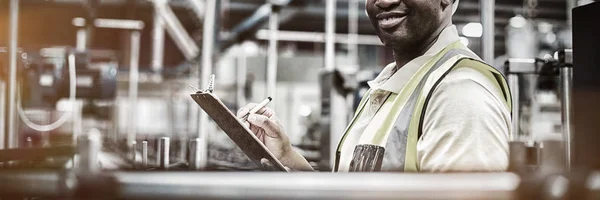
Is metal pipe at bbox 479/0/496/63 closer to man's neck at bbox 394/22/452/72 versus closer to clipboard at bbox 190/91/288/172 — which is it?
man's neck at bbox 394/22/452/72

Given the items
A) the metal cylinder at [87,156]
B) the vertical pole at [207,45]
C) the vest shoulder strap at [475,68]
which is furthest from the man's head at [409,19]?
the vertical pole at [207,45]

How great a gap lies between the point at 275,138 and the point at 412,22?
474 mm

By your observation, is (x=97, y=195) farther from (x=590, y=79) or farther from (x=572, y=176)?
(x=590, y=79)

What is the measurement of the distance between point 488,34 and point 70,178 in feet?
6.52

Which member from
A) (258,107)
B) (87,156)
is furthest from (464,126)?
(87,156)

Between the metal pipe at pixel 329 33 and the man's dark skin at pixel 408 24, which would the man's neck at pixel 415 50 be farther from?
the metal pipe at pixel 329 33

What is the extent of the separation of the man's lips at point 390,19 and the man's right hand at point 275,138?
0.37m

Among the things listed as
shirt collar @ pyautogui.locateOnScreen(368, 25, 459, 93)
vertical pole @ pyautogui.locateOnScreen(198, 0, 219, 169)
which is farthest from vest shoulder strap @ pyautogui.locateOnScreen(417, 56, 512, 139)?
vertical pole @ pyautogui.locateOnScreen(198, 0, 219, 169)

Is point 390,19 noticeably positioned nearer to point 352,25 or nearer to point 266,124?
point 266,124

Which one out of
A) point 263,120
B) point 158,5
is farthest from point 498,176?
point 158,5

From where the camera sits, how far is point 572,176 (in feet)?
1.60

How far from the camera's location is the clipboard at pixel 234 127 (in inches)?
49.9

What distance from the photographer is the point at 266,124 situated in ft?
5.35

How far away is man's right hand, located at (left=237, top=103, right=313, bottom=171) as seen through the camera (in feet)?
5.35
